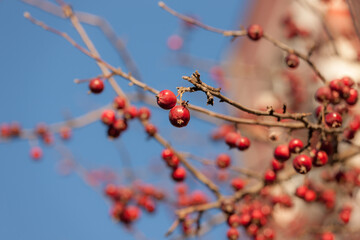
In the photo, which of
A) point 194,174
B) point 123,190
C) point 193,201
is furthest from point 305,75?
point 194,174

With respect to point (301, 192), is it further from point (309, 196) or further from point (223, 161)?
point (223, 161)

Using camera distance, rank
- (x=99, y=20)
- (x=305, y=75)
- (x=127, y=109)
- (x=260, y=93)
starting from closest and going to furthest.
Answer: (x=127, y=109)
(x=99, y=20)
(x=305, y=75)
(x=260, y=93)

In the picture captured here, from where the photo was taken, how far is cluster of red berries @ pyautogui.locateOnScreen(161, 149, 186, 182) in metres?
2.60

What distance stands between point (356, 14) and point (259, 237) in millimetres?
1821

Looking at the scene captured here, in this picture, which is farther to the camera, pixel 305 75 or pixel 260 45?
pixel 260 45

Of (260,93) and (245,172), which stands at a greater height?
(260,93)

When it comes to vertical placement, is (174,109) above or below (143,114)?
below

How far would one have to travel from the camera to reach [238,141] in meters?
2.45

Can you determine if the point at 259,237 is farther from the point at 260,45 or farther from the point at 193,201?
the point at 260,45

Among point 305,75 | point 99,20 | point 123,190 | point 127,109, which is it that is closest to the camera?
point 127,109

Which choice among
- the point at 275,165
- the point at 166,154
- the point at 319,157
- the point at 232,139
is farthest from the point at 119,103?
the point at 319,157

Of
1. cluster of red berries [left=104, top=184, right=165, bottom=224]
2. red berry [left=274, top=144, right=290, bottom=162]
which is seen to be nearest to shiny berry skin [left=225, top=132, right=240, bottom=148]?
red berry [left=274, top=144, right=290, bottom=162]

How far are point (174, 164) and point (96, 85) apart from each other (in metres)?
0.82

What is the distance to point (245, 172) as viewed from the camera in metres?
2.96
